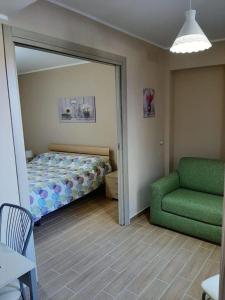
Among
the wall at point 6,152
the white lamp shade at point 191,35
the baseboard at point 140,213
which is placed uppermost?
the white lamp shade at point 191,35

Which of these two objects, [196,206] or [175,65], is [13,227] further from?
[175,65]

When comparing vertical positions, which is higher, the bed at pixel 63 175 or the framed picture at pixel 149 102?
the framed picture at pixel 149 102

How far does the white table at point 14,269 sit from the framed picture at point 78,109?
354 centimetres

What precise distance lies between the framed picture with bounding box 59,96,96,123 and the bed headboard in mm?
537

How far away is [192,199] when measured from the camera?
3.11 meters

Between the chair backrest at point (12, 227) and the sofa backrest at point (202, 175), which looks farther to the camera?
the sofa backrest at point (202, 175)

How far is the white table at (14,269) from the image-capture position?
129cm

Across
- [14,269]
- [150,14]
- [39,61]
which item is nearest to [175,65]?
[150,14]

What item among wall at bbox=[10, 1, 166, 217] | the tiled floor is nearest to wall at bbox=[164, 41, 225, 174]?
wall at bbox=[10, 1, 166, 217]

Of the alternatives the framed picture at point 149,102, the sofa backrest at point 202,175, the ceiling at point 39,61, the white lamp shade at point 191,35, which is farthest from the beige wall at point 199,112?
the white lamp shade at point 191,35

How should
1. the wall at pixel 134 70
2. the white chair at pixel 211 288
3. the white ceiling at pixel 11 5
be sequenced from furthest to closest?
1. the wall at pixel 134 70
2. the white ceiling at pixel 11 5
3. the white chair at pixel 211 288

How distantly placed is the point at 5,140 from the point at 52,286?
1.42m

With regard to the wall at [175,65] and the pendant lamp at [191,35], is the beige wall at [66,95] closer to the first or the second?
the wall at [175,65]

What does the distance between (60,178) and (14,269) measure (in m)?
2.42
